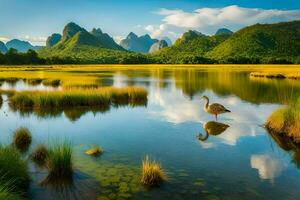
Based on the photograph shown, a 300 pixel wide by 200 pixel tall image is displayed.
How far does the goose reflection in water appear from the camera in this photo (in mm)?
17431

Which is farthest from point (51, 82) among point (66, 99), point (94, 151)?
point (94, 151)

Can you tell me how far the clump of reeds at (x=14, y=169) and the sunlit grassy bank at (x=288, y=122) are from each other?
1182 centimetres

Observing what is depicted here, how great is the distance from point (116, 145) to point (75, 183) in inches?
193

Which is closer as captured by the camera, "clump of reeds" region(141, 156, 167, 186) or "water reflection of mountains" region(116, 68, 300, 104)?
"clump of reeds" region(141, 156, 167, 186)

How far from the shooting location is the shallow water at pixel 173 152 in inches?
404

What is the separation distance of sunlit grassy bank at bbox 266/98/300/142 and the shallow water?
2.35 ft

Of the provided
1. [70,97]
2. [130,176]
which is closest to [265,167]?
[130,176]

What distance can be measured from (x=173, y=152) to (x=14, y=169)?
20.9ft

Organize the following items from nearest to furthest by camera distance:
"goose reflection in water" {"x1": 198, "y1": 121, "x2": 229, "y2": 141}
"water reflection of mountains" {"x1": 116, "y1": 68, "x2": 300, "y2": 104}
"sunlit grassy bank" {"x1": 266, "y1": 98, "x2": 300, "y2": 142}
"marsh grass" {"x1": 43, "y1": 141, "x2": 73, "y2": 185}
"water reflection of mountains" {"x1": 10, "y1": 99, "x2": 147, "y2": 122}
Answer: "marsh grass" {"x1": 43, "y1": 141, "x2": 73, "y2": 185}
"sunlit grassy bank" {"x1": 266, "y1": 98, "x2": 300, "y2": 142}
"goose reflection in water" {"x1": 198, "y1": 121, "x2": 229, "y2": 141}
"water reflection of mountains" {"x1": 10, "y1": 99, "x2": 147, "y2": 122}
"water reflection of mountains" {"x1": 116, "y1": 68, "x2": 300, "y2": 104}

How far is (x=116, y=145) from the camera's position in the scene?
1552cm

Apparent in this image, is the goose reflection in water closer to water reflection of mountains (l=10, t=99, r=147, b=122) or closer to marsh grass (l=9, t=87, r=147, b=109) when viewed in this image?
water reflection of mountains (l=10, t=99, r=147, b=122)

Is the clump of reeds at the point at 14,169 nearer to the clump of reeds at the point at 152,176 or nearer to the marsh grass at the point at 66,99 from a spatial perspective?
the clump of reeds at the point at 152,176

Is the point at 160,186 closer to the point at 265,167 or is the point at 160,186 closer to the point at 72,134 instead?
the point at 265,167

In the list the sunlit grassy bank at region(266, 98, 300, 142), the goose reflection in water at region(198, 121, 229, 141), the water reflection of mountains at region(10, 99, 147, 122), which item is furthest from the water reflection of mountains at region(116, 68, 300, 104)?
the water reflection of mountains at region(10, 99, 147, 122)
